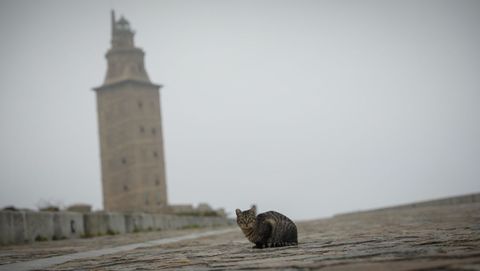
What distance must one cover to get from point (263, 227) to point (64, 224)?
279 inches

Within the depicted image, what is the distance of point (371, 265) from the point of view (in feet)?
10.6

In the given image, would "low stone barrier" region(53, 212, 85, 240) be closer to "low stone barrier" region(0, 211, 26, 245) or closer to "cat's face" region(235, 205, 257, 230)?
"low stone barrier" region(0, 211, 26, 245)

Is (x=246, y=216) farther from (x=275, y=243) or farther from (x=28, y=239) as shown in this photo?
(x=28, y=239)

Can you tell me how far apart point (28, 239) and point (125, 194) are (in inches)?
2292

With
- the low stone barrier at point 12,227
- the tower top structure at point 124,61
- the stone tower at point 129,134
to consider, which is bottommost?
the low stone barrier at point 12,227

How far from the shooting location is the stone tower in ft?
221

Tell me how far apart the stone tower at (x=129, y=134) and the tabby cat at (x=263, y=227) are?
61114 mm

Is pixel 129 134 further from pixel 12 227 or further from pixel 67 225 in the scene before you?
pixel 12 227

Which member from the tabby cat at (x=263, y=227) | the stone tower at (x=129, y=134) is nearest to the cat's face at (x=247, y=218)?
the tabby cat at (x=263, y=227)

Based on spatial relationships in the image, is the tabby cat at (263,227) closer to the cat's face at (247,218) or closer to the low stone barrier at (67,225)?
the cat's face at (247,218)

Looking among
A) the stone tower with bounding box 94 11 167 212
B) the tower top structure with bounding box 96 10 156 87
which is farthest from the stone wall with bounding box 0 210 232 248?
the tower top structure with bounding box 96 10 156 87

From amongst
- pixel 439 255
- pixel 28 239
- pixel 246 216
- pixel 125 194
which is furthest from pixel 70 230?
pixel 125 194

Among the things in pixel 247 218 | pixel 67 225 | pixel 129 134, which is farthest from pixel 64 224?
pixel 129 134

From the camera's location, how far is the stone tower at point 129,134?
6738 cm
